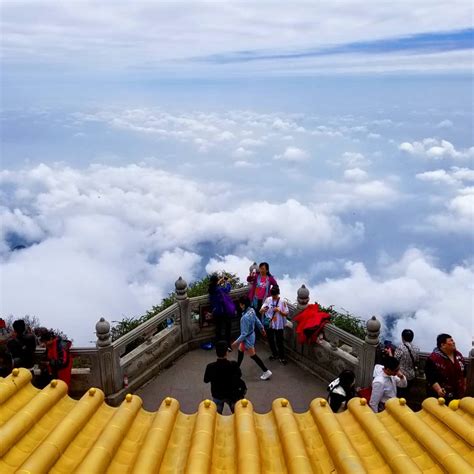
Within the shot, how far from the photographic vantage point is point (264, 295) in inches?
469

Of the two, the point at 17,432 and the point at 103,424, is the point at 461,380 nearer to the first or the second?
the point at 103,424

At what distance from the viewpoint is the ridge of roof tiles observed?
4414 mm

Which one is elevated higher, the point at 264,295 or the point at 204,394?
the point at 264,295

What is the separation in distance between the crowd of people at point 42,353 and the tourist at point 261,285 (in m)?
4.54

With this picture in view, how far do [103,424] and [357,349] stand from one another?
6333 mm

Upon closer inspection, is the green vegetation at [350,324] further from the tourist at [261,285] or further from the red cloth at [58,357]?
the red cloth at [58,357]

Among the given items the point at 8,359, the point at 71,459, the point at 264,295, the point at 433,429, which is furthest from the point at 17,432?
the point at 264,295

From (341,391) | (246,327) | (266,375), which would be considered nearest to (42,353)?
(246,327)

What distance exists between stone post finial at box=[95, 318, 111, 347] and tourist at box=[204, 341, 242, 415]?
285cm

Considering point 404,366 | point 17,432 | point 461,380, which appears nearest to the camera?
point 17,432

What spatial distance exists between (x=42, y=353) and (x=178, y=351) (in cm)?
345

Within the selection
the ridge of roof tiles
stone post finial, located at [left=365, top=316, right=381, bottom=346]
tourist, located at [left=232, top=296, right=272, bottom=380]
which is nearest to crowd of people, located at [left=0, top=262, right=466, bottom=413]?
tourist, located at [left=232, top=296, right=272, bottom=380]

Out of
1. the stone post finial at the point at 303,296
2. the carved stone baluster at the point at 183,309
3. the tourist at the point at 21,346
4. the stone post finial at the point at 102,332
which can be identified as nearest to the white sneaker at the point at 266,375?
the stone post finial at the point at 303,296

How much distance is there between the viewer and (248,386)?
11070mm
